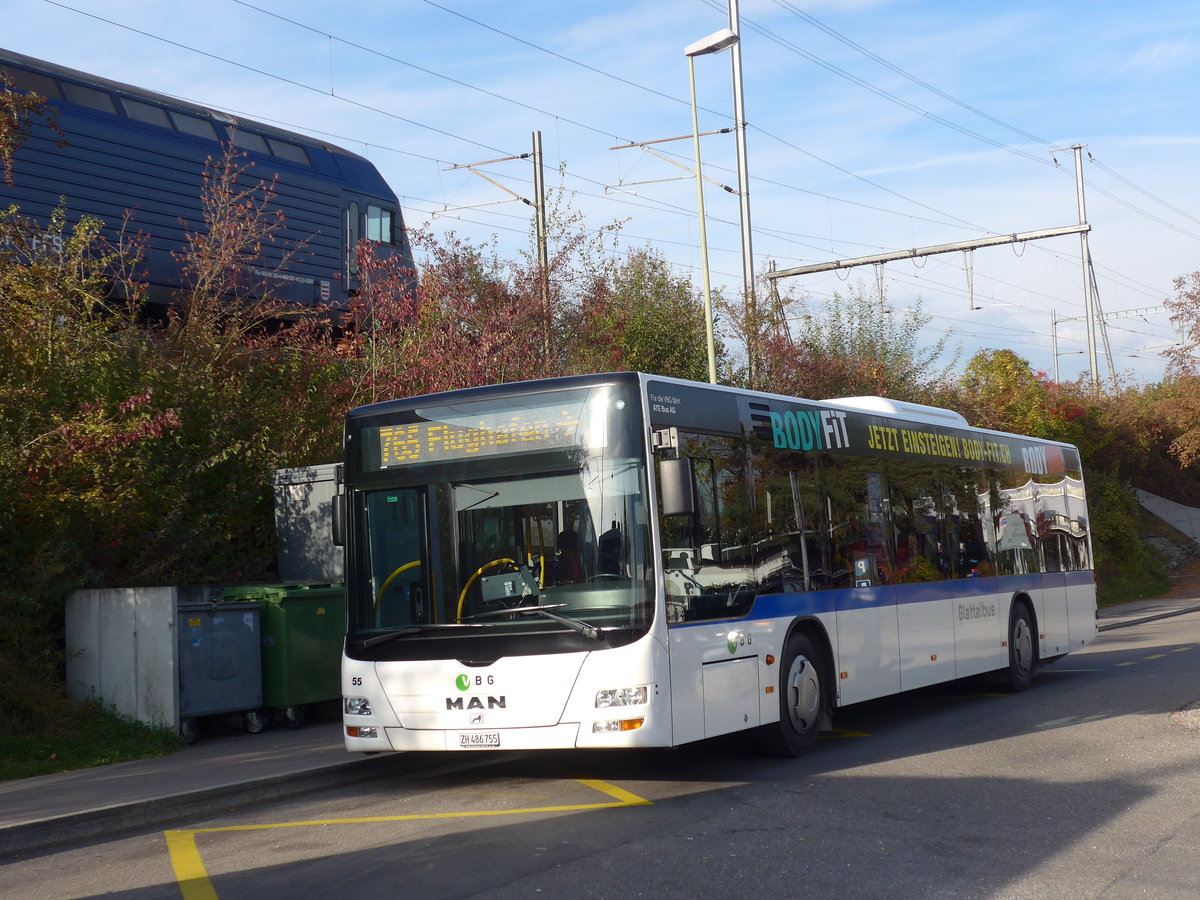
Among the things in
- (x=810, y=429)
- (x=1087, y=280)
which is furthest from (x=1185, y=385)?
(x=810, y=429)

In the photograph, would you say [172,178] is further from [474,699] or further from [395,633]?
[474,699]

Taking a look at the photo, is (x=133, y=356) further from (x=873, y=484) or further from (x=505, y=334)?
(x=873, y=484)

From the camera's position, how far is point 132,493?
12586 millimetres

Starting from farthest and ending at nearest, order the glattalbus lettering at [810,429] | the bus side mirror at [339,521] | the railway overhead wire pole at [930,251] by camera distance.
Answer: the railway overhead wire pole at [930,251], the glattalbus lettering at [810,429], the bus side mirror at [339,521]

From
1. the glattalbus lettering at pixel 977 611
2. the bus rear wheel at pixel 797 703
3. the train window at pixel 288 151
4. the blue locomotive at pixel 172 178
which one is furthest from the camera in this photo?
the train window at pixel 288 151

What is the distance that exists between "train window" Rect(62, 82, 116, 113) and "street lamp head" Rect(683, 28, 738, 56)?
946 cm

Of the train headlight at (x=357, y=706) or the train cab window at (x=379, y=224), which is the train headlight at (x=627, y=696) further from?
the train cab window at (x=379, y=224)

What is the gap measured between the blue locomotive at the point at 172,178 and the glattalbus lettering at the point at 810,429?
8712 millimetres

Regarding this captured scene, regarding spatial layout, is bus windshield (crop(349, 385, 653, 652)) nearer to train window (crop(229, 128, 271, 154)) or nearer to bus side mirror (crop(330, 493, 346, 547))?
bus side mirror (crop(330, 493, 346, 547))

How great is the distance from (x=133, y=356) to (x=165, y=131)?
7217 millimetres

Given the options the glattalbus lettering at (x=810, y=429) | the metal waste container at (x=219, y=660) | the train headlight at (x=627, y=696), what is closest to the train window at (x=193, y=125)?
the metal waste container at (x=219, y=660)

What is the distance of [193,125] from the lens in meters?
21.1

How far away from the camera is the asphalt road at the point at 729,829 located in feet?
21.1

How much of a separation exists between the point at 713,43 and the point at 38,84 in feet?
34.6
